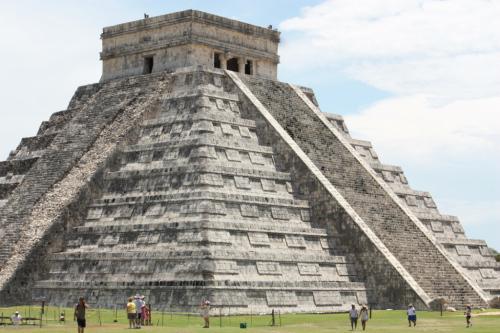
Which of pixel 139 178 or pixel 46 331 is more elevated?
pixel 139 178

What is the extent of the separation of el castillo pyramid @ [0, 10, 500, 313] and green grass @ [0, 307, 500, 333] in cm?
121

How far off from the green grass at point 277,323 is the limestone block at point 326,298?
1.05 metres

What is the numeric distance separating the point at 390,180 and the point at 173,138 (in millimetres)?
11053

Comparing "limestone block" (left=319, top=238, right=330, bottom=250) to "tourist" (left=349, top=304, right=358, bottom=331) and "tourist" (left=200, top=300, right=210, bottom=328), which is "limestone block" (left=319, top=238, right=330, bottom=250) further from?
"tourist" (left=200, top=300, right=210, bottom=328)

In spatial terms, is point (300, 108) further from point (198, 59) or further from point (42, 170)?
point (42, 170)

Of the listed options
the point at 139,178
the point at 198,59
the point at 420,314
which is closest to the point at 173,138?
the point at 139,178

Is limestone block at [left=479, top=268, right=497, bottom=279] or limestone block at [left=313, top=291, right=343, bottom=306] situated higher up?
limestone block at [left=479, top=268, right=497, bottom=279]

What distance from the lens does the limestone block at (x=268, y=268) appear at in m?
36.1

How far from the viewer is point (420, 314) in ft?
117

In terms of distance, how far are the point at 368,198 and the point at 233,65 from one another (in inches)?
394

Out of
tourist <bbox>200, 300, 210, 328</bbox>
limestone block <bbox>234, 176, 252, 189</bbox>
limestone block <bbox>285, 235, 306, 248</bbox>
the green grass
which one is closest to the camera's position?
the green grass

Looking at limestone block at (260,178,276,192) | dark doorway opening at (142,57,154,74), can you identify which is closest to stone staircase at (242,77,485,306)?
limestone block at (260,178,276,192)

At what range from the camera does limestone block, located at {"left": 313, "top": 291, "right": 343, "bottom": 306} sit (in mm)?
36656

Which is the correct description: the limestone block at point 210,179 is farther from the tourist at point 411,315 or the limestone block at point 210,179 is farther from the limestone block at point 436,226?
the limestone block at point 436,226
